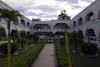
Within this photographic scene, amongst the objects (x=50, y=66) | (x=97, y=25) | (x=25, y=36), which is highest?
(x=97, y=25)

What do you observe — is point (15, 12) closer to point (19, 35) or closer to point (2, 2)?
point (19, 35)

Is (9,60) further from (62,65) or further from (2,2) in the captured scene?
(2,2)

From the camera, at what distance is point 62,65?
6.33 metres

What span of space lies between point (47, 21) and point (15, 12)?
26535mm

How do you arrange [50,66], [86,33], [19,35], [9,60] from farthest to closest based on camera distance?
[86,33] → [19,35] → [50,66] → [9,60]

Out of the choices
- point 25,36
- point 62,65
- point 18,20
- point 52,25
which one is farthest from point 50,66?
point 52,25

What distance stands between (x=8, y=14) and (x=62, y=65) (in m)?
11.8

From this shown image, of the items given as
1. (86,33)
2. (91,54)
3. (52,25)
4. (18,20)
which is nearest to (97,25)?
(86,33)

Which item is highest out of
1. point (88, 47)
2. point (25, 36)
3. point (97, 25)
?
point (97, 25)

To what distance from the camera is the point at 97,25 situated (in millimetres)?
18172

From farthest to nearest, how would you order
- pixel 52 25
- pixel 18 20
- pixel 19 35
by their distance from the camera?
pixel 52 25 → pixel 18 20 → pixel 19 35

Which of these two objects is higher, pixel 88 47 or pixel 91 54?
pixel 88 47

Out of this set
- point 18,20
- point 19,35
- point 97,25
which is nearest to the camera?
point 19,35

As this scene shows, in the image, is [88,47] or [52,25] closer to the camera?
[88,47]
